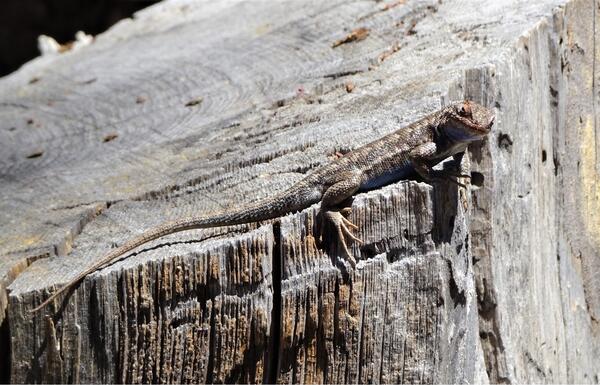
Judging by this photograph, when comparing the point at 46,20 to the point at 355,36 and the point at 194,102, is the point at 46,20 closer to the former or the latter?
the point at 194,102

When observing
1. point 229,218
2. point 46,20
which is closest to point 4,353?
point 229,218

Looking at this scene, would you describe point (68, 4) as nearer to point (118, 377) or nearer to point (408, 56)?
point (408, 56)

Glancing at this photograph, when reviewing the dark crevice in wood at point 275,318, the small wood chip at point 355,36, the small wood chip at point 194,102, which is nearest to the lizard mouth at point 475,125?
the dark crevice in wood at point 275,318

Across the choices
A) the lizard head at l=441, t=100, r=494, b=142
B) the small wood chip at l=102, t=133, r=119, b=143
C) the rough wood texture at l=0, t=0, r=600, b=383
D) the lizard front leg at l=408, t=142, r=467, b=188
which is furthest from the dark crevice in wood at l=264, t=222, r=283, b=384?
the small wood chip at l=102, t=133, r=119, b=143

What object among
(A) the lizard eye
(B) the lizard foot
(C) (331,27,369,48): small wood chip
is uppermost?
(C) (331,27,369,48): small wood chip

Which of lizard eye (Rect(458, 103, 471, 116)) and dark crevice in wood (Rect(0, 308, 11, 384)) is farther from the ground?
lizard eye (Rect(458, 103, 471, 116))

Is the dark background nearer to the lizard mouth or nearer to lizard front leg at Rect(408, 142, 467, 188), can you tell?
lizard front leg at Rect(408, 142, 467, 188)

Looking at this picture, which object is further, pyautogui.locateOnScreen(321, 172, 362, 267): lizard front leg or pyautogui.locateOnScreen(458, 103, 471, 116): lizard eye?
pyautogui.locateOnScreen(458, 103, 471, 116): lizard eye

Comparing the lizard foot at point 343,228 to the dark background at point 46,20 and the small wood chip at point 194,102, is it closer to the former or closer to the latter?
the small wood chip at point 194,102
